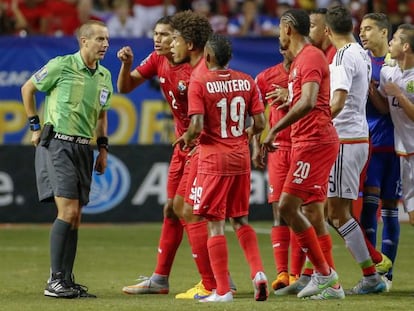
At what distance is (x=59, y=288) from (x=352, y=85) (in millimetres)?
3057

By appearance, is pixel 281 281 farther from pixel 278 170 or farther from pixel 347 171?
pixel 347 171

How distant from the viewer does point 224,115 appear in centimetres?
914

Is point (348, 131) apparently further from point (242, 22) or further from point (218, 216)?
point (242, 22)

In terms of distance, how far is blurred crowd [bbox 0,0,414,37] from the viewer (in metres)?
19.2

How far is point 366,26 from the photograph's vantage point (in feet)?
34.3

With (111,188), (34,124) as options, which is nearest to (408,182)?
(34,124)

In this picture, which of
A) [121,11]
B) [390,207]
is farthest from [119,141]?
→ [390,207]

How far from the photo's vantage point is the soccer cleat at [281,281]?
10289 mm

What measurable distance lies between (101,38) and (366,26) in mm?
2427

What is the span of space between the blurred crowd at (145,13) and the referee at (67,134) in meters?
8.19

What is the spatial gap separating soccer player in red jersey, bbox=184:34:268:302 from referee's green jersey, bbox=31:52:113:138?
131 cm

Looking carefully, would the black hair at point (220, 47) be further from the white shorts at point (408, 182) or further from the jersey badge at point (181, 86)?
the white shorts at point (408, 182)

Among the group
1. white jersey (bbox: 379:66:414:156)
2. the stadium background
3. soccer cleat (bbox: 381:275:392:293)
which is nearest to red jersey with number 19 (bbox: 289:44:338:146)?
white jersey (bbox: 379:66:414:156)

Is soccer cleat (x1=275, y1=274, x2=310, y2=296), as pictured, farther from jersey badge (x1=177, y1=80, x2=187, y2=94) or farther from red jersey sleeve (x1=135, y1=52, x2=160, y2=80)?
red jersey sleeve (x1=135, y1=52, x2=160, y2=80)
